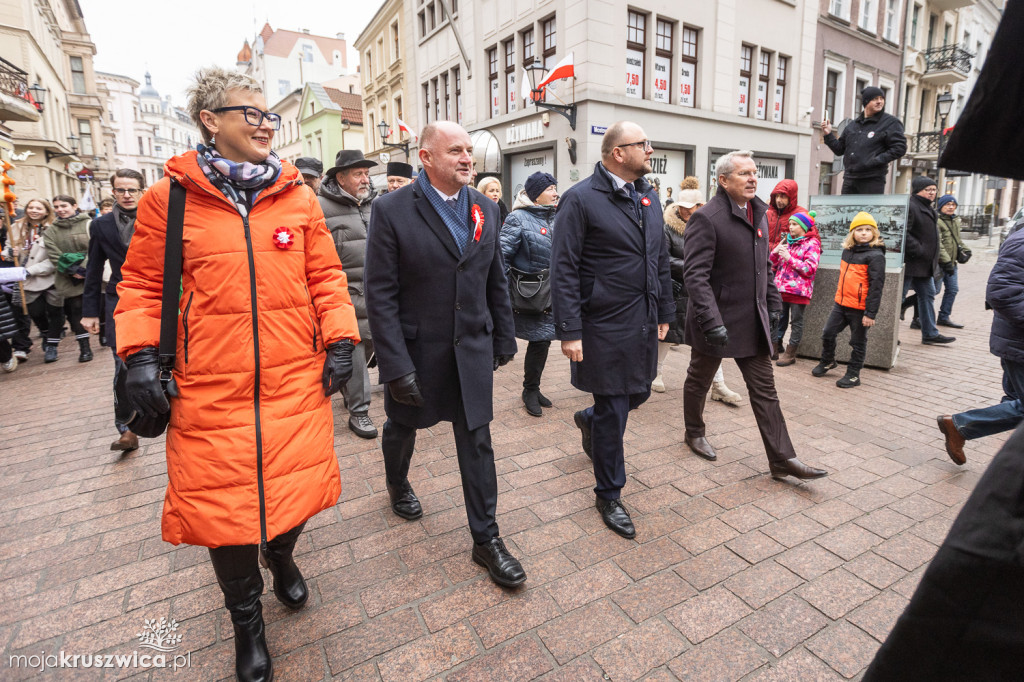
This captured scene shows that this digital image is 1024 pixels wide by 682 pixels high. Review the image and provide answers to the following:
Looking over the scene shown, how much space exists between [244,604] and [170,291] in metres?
1.21

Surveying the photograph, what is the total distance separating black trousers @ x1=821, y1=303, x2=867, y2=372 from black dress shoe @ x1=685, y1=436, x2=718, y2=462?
8.91 ft

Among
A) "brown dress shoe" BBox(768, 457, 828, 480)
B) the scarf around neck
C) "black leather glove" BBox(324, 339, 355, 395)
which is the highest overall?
the scarf around neck

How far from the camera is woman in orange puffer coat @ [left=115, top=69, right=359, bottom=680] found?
2068 mm

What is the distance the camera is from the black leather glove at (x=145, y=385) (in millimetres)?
1985

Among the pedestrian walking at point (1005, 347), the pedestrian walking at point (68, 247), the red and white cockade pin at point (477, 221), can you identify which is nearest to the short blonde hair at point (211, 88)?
the red and white cockade pin at point (477, 221)

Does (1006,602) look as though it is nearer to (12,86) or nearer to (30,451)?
(30,451)

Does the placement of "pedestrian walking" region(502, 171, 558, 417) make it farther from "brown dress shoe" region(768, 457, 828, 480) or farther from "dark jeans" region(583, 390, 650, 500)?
"brown dress shoe" region(768, 457, 828, 480)

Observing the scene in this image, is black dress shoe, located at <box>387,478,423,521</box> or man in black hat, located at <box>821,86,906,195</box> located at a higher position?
man in black hat, located at <box>821,86,906,195</box>

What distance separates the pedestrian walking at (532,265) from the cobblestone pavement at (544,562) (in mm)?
632

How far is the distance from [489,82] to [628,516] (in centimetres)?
1895

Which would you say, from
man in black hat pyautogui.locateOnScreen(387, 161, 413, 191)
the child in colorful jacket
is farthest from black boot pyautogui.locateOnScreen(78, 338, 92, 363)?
the child in colorful jacket

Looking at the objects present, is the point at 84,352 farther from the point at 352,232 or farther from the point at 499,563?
the point at 499,563

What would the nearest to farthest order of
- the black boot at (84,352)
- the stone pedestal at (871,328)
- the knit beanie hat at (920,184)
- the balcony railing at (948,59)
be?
the stone pedestal at (871,328), the knit beanie hat at (920,184), the black boot at (84,352), the balcony railing at (948,59)

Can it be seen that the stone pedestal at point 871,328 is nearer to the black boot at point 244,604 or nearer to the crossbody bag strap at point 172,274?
the black boot at point 244,604
